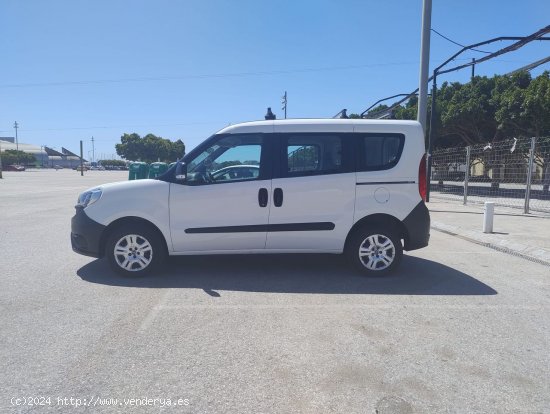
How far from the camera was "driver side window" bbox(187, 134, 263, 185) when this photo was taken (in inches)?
208

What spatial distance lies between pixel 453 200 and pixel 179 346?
666 inches

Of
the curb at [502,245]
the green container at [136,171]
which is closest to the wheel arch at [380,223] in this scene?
the curb at [502,245]

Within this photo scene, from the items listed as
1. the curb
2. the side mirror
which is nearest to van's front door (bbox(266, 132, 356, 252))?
the side mirror

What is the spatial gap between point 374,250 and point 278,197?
1526 millimetres

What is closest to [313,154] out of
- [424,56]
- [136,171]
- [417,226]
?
[417,226]

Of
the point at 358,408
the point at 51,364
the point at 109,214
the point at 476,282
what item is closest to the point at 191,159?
the point at 109,214

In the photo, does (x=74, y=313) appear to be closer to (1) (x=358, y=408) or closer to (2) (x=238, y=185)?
(2) (x=238, y=185)

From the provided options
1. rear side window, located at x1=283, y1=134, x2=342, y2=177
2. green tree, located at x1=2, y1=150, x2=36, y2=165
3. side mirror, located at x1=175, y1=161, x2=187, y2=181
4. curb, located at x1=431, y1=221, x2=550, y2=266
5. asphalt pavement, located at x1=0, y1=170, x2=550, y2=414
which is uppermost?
green tree, located at x1=2, y1=150, x2=36, y2=165

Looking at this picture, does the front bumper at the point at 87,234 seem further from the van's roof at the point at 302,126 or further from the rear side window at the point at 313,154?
the rear side window at the point at 313,154

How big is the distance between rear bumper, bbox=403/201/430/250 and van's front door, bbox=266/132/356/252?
32.7 inches

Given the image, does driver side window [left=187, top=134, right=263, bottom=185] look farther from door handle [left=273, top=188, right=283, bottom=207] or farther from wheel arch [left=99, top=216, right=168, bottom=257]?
wheel arch [left=99, top=216, right=168, bottom=257]

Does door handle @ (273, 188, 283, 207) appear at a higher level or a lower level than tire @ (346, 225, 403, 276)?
higher

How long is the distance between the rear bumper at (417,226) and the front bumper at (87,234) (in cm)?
411

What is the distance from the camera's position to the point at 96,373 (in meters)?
2.99
